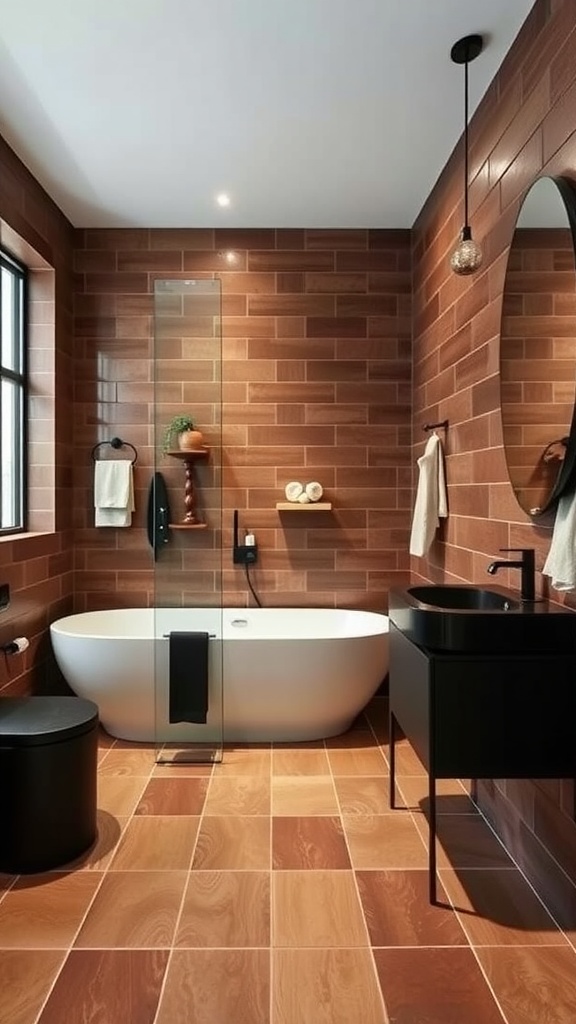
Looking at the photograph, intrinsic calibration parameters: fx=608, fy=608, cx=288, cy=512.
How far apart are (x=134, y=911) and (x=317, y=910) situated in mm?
562

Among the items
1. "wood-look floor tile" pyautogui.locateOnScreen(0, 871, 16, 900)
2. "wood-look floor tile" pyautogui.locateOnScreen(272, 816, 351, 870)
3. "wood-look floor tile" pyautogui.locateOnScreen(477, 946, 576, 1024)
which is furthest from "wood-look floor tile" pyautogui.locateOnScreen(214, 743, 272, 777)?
"wood-look floor tile" pyautogui.locateOnScreen(477, 946, 576, 1024)

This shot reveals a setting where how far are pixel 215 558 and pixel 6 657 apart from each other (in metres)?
1.15

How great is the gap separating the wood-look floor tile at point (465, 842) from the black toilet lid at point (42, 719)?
135 centimetres

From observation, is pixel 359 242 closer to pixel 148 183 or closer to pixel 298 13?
pixel 148 183

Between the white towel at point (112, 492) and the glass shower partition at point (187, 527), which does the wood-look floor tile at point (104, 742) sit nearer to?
the glass shower partition at point (187, 527)

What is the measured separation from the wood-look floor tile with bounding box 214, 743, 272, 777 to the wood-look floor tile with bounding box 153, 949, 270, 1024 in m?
1.13

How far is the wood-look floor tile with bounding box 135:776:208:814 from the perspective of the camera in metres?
2.50

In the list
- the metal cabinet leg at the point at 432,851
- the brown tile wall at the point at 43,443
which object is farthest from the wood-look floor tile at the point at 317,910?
the brown tile wall at the point at 43,443

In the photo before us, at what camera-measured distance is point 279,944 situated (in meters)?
1.73

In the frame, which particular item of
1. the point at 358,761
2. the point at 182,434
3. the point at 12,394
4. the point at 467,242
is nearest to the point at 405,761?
the point at 358,761

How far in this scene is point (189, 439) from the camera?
3490mm

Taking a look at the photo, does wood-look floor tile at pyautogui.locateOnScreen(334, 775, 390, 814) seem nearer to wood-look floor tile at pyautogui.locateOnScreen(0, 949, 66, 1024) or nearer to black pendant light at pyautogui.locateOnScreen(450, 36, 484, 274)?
wood-look floor tile at pyautogui.locateOnScreen(0, 949, 66, 1024)

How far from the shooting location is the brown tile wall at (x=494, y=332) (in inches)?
73.4

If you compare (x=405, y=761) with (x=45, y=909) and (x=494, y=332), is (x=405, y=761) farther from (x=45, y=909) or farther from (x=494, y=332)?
(x=494, y=332)
